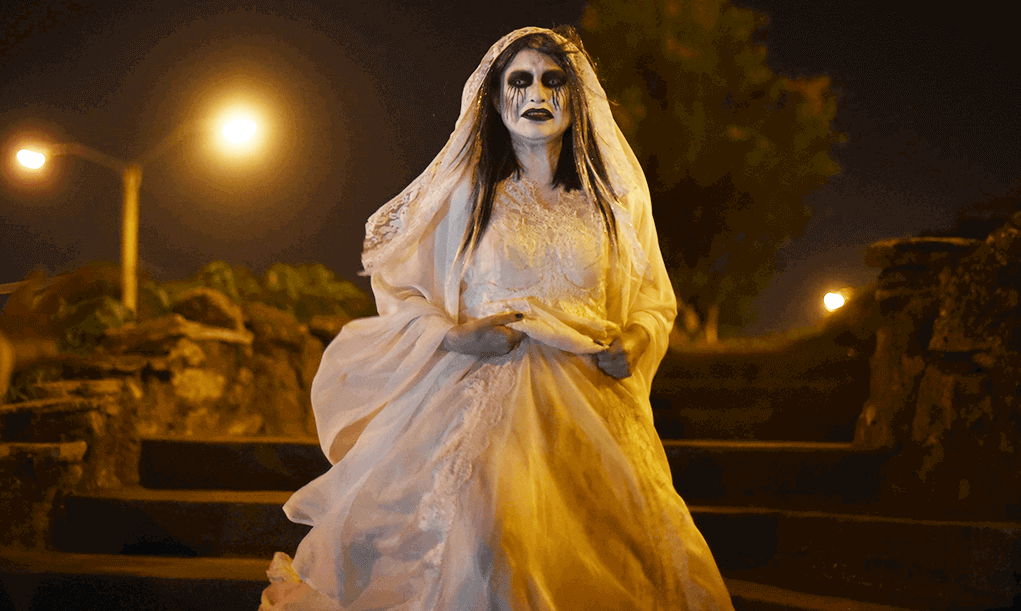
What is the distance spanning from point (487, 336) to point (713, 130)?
11013 millimetres

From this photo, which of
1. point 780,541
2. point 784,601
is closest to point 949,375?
point 780,541

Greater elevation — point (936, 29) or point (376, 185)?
point (936, 29)

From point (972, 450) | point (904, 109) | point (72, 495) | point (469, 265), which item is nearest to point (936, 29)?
point (904, 109)

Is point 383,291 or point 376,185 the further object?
point 376,185

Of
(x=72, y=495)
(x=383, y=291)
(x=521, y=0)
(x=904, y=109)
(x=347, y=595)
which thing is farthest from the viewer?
(x=904, y=109)

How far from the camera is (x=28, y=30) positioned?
5.80 metres

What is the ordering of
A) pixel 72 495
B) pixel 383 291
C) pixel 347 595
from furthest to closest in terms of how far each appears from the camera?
→ pixel 72 495 → pixel 383 291 → pixel 347 595

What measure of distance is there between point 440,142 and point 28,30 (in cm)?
445

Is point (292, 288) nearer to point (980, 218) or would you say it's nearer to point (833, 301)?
point (833, 301)

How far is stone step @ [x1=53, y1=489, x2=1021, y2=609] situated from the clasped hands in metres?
1.46

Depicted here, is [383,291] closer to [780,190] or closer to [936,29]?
[936,29]

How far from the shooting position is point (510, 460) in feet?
6.43

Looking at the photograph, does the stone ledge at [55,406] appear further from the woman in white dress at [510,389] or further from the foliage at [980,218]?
the foliage at [980,218]

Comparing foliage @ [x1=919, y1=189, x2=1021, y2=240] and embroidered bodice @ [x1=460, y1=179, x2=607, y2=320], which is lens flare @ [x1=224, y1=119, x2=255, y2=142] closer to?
embroidered bodice @ [x1=460, y1=179, x2=607, y2=320]
